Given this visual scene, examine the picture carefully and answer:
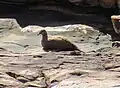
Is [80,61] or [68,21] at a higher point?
[80,61]

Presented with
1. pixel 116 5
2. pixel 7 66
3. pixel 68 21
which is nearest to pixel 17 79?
pixel 7 66

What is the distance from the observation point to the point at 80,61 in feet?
21.2

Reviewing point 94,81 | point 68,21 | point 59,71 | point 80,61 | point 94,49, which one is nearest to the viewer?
point 94,81

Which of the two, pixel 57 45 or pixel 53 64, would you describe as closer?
pixel 53 64

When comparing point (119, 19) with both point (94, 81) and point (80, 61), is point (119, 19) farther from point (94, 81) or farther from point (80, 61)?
point (94, 81)

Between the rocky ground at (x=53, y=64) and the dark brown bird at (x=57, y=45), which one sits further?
the dark brown bird at (x=57, y=45)

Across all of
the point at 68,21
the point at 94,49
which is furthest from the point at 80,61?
the point at 68,21

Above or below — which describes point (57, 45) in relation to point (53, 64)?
below

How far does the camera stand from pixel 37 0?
49.8ft

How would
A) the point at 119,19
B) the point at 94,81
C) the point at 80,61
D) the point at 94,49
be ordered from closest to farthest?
the point at 94,81, the point at 80,61, the point at 94,49, the point at 119,19

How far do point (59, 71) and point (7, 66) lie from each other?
839 millimetres

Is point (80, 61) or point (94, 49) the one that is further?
point (94, 49)

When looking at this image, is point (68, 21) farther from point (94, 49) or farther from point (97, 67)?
point (97, 67)

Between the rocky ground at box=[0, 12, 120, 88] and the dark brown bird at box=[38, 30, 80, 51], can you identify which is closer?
the rocky ground at box=[0, 12, 120, 88]
